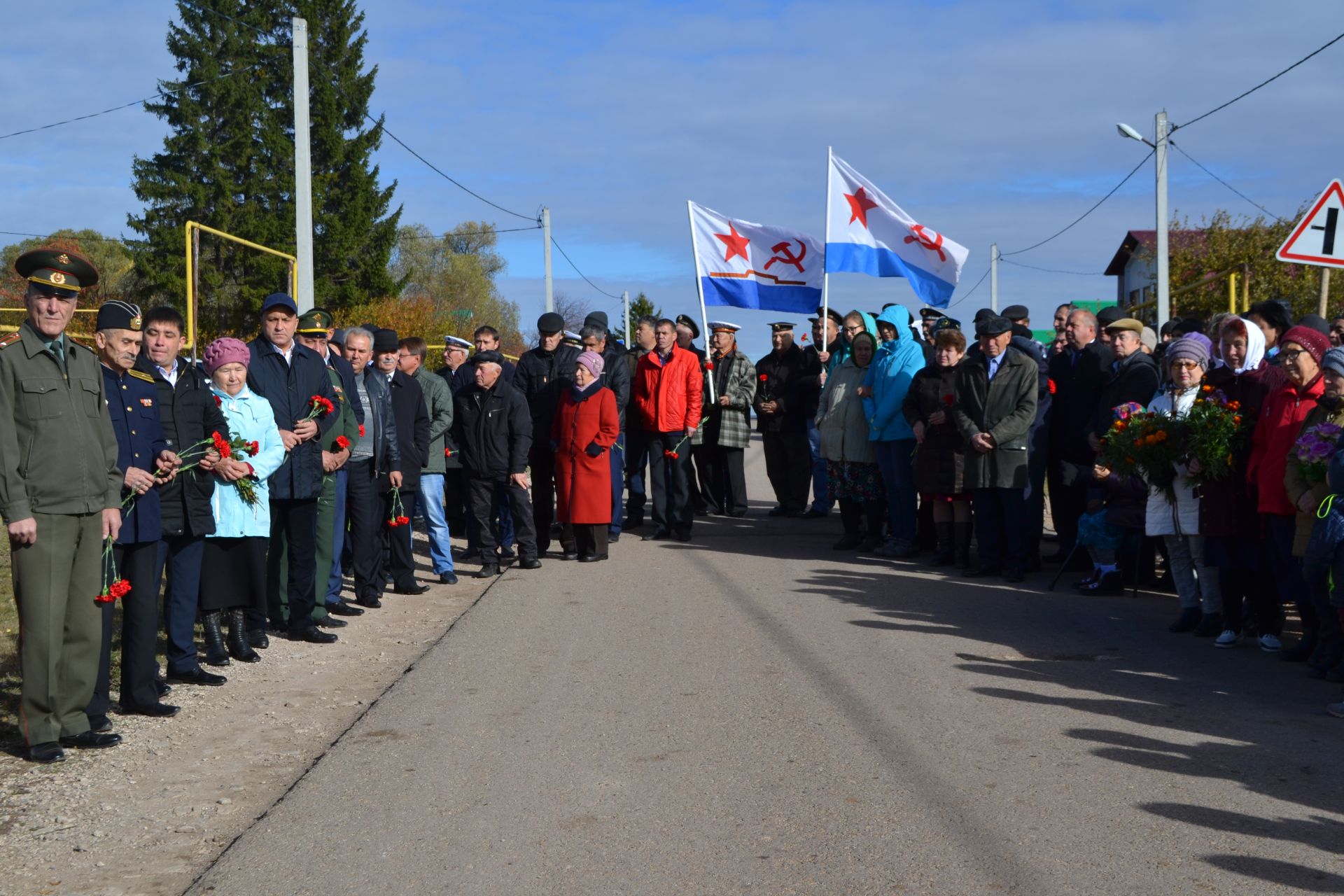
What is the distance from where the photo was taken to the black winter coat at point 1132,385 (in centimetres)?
1001

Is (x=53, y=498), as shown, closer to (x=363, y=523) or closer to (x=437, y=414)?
(x=363, y=523)

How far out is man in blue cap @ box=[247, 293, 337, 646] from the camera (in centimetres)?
831

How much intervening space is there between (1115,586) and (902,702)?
417cm

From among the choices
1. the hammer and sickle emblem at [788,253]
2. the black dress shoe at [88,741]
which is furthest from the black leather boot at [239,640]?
the hammer and sickle emblem at [788,253]

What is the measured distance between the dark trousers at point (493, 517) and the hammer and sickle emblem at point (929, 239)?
235 inches

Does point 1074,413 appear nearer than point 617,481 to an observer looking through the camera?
Yes

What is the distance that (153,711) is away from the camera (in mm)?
6500

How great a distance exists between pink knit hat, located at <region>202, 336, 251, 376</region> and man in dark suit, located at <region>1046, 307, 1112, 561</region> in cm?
677

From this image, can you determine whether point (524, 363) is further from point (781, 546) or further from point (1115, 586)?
point (1115, 586)

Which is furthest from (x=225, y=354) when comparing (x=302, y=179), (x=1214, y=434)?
(x=302, y=179)

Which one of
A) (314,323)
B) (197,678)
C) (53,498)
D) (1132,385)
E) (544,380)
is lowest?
(197,678)

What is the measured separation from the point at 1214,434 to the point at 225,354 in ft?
19.9

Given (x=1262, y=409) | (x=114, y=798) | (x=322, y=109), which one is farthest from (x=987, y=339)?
(x=322, y=109)

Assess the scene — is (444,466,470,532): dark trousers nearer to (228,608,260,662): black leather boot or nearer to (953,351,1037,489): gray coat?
(953,351,1037,489): gray coat
